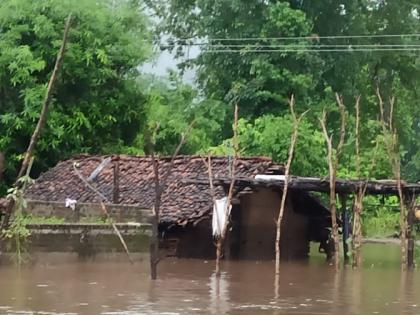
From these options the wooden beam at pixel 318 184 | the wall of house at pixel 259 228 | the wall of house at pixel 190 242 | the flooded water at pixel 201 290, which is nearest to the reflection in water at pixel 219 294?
the flooded water at pixel 201 290


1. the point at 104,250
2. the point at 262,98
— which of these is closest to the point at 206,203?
the point at 104,250

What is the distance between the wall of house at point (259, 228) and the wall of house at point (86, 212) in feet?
9.64

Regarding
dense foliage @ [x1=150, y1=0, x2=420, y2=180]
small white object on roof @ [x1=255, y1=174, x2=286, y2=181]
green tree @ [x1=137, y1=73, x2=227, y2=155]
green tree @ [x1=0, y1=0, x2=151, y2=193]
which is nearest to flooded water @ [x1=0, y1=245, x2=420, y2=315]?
small white object on roof @ [x1=255, y1=174, x2=286, y2=181]

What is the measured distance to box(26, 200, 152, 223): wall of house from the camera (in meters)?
20.5

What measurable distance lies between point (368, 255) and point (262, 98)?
23.6 ft

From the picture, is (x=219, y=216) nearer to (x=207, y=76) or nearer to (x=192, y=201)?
(x=192, y=201)

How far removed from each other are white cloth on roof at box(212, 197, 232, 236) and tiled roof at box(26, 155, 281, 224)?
785 millimetres

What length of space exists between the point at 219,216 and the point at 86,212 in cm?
333

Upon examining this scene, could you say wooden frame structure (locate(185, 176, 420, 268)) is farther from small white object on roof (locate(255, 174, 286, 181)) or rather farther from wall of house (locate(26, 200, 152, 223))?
wall of house (locate(26, 200, 152, 223))

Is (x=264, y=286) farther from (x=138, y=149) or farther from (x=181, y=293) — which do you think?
(x=138, y=149)

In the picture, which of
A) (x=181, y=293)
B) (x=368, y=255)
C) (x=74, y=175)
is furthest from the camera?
(x=368, y=255)

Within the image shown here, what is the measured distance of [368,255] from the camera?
84.4ft

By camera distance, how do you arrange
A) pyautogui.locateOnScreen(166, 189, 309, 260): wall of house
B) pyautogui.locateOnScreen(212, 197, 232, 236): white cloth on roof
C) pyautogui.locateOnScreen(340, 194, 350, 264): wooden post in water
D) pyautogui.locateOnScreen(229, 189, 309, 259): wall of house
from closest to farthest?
pyautogui.locateOnScreen(212, 197, 232, 236): white cloth on roof, pyautogui.locateOnScreen(166, 189, 309, 260): wall of house, pyautogui.locateOnScreen(340, 194, 350, 264): wooden post in water, pyautogui.locateOnScreen(229, 189, 309, 259): wall of house

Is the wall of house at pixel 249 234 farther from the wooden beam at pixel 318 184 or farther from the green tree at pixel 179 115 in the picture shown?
the green tree at pixel 179 115
